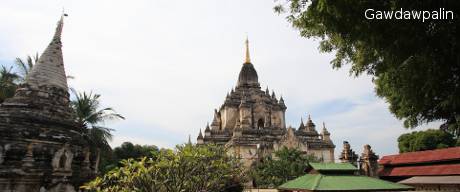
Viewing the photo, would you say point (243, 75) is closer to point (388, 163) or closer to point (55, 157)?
point (388, 163)

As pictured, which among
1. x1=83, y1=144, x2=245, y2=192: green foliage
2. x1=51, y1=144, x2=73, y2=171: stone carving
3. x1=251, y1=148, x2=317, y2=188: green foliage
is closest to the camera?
x1=83, y1=144, x2=245, y2=192: green foliage

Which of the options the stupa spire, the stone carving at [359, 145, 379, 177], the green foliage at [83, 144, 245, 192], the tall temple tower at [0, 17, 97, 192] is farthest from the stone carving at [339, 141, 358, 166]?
the stupa spire

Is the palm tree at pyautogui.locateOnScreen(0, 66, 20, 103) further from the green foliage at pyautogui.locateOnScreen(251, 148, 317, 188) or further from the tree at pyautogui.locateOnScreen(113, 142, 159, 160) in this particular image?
the tree at pyautogui.locateOnScreen(113, 142, 159, 160)

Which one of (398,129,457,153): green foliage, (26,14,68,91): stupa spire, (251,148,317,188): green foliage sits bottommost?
(251,148,317,188): green foliage

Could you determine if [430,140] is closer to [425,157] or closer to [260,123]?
[425,157]

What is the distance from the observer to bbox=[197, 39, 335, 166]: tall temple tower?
3813 centimetres

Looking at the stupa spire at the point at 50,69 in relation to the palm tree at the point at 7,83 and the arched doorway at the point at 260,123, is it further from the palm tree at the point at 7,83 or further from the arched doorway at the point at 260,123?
the arched doorway at the point at 260,123

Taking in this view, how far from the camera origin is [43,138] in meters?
12.2

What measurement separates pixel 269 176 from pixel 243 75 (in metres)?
22.7

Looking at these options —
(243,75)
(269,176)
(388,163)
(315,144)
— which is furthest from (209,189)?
(243,75)

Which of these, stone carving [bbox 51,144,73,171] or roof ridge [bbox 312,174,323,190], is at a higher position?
stone carving [bbox 51,144,73,171]

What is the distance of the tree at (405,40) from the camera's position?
254 inches

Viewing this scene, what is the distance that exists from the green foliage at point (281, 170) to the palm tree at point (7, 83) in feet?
65.9

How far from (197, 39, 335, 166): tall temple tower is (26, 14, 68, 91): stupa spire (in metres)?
24.8
